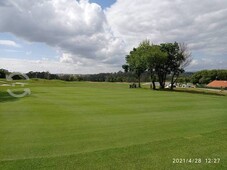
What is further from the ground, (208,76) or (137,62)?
(137,62)

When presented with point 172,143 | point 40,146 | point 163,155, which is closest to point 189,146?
point 172,143

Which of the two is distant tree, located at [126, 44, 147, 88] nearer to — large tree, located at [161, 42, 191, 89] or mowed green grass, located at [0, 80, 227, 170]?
large tree, located at [161, 42, 191, 89]

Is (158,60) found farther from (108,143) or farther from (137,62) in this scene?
(108,143)

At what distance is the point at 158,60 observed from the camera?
228 feet

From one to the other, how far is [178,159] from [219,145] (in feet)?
8.02

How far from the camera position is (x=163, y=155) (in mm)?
8711

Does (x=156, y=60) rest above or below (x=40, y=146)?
above

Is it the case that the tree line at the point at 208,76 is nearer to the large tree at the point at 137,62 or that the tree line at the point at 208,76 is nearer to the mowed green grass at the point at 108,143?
the large tree at the point at 137,62

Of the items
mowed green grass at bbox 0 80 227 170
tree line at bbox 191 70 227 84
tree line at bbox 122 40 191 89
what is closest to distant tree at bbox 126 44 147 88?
tree line at bbox 122 40 191 89

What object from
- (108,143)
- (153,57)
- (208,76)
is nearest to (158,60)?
(153,57)

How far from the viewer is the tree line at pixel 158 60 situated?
69250 millimetres

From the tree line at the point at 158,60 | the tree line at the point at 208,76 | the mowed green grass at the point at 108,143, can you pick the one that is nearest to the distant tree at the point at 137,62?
the tree line at the point at 158,60

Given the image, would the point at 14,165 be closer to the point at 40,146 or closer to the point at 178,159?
the point at 40,146

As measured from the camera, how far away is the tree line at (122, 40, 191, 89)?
69.2m
